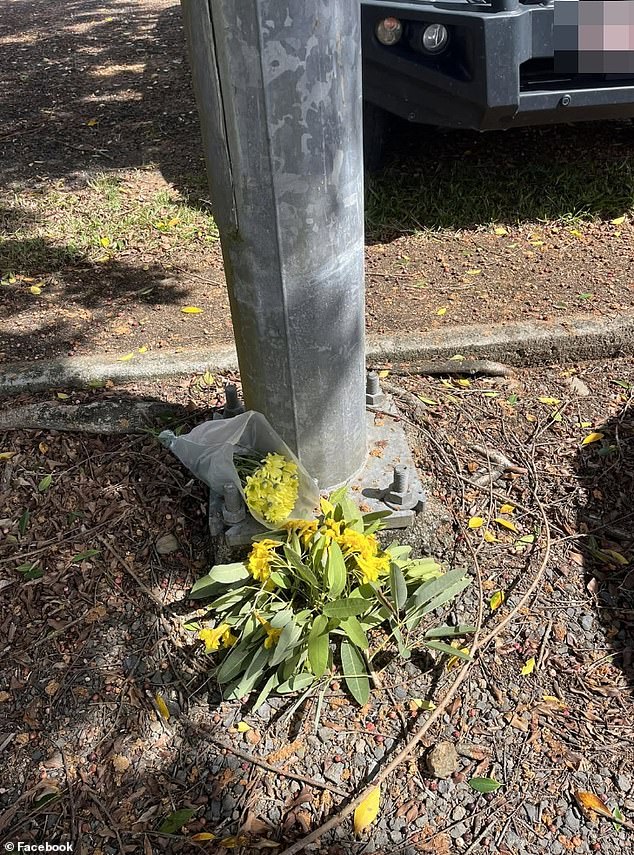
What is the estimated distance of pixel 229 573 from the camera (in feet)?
7.13

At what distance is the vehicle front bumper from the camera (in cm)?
325

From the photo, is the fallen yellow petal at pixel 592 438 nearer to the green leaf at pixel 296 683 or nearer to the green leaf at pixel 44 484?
the green leaf at pixel 296 683

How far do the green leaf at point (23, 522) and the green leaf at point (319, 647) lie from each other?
1109mm

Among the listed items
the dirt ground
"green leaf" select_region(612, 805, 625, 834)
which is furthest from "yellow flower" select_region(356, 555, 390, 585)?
the dirt ground

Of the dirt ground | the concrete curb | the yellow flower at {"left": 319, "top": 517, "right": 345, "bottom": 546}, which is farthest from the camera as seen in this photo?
the dirt ground

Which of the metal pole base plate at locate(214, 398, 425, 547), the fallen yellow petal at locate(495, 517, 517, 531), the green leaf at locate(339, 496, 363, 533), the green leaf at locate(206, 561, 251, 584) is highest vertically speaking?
the green leaf at locate(339, 496, 363, 533)

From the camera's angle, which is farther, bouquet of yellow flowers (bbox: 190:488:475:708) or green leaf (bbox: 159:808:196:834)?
bouquet of yellow flowers (bbox: 190:488:475:708)

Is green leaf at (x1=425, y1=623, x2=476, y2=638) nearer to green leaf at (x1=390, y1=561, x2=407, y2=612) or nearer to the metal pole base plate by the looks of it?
green leaf at (x1=390, y1=561, x2=407, y2=612)

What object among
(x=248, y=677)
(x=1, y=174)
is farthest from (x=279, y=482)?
(x=1, y=174)

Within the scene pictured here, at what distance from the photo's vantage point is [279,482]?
2170mm

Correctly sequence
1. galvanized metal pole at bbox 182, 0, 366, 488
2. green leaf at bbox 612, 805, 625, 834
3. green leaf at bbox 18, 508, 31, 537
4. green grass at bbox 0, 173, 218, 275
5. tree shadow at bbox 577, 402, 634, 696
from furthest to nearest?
green grass at bbox 0, 173, 218, 275 → green leaf at bbox 18, 508, 31, 537 → tree shadow at bbox 577, 402, 634, 696 → green leaf at bbox 612, 805, 625, 834 → galvanized metal pole at bbox 182, 0, 366, 488

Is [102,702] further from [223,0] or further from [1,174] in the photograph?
[1,174]

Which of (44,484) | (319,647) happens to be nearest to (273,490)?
(319,647)

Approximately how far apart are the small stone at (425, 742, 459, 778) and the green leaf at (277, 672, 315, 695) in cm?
37
